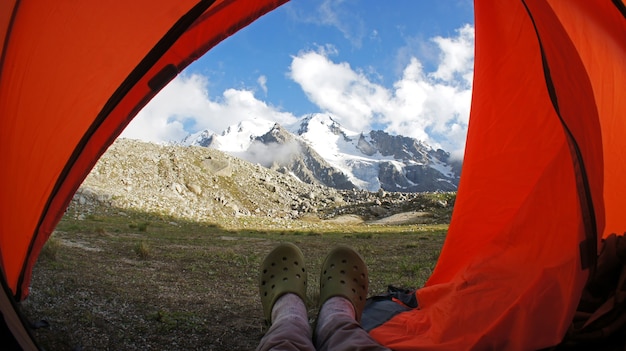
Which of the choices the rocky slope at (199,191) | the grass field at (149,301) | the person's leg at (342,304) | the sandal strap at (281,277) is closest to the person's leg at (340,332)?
the person's leg at (342,304)

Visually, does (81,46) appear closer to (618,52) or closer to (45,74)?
(45,74)

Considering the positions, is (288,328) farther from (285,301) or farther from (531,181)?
(531,181)

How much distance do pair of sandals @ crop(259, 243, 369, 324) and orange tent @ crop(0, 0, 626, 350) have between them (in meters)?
0.42

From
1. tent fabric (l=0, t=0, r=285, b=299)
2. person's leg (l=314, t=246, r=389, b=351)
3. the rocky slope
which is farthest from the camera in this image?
the rocky slope

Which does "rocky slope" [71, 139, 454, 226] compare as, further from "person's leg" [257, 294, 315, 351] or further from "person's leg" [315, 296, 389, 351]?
"person's leg" [315, 296, 389, 351]

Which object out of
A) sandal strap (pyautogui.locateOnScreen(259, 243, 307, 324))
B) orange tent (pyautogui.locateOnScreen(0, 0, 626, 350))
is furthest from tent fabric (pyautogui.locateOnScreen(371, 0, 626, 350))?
sandal strap (pyautogui.locateOnScreen(259, 243, 307, 324))

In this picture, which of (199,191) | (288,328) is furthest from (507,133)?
(199,191)

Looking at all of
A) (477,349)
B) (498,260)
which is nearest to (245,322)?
(477,349)

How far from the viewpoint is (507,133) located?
149 inches

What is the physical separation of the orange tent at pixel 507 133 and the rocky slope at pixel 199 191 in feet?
58.8

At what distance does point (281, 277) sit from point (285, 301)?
0.32m

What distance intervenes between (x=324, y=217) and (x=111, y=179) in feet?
56.6

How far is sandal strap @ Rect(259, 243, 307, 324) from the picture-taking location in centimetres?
295

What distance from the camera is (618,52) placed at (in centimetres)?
288
